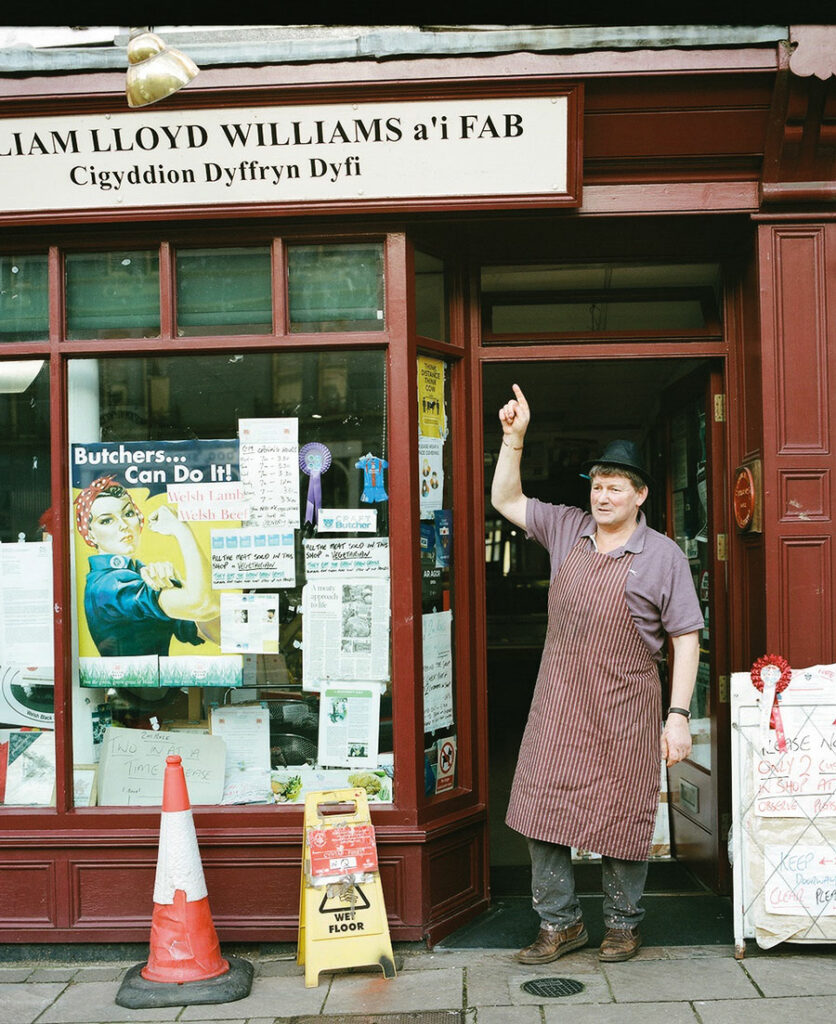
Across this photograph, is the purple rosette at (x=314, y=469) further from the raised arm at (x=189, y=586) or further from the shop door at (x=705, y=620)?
the shop door at (x=705, y=620)

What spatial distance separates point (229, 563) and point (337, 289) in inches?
54.8

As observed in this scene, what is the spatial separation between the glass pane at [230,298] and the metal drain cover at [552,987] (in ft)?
10.1

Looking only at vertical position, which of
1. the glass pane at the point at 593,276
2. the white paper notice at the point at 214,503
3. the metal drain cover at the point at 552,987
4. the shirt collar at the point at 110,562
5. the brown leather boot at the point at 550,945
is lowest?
the metal drain cover at the point at 552,987

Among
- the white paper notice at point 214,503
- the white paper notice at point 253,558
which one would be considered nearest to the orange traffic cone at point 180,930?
the white paper notice at point 253,558

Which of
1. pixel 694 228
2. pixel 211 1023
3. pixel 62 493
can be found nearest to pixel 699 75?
pixel 694 228

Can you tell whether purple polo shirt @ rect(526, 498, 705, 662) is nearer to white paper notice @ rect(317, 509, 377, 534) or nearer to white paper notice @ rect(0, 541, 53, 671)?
white paper notice @ rect(317, 509, 377, 534)

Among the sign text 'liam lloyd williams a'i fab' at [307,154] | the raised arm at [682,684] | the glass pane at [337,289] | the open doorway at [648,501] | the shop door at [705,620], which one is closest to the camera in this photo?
the raised arm at [682,684]

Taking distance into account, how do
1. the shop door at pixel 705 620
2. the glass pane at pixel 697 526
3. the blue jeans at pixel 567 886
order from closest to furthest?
the blue jeans at pixel 567 886 < the shop door at pixel 705 620 < the glass pane at pixel 697 526

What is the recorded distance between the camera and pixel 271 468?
529 cm

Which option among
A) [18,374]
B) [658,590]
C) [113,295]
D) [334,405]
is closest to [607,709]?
[658,590]

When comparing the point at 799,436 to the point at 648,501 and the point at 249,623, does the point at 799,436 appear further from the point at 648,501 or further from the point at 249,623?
the point at 249,623

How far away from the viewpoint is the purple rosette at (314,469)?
17.3ft
